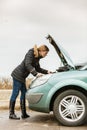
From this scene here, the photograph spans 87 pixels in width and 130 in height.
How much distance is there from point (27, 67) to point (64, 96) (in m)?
1.30

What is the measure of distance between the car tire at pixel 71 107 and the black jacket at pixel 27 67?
1201 mm

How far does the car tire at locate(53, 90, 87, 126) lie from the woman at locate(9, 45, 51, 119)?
895mm

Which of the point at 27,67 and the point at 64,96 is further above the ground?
the point at 27,67

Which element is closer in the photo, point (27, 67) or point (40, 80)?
point (40, 80)

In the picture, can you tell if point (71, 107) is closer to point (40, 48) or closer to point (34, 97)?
point (34, 97)

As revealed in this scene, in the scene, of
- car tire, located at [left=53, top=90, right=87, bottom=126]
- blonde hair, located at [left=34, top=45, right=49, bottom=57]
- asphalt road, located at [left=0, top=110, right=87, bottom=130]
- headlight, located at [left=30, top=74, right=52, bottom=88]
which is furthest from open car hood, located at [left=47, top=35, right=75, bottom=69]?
asphalt road, located at [left=0, top=110, right=87, bottom=130]

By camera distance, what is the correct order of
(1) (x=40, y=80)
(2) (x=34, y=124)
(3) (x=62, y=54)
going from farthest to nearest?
(3) (x=62, y=54) → (1) (x=40, y=80) → (2) (x=34, y=124)

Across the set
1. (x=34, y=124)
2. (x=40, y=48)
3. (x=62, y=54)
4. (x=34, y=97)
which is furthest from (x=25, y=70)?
(x=34, y=124)

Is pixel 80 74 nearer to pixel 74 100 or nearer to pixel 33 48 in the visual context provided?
pixel 74 100

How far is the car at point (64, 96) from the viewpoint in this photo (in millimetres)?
8586

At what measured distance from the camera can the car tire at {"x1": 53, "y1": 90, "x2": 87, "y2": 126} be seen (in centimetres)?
857

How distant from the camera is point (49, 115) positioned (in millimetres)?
10727

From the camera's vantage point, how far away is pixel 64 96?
8.66 meters

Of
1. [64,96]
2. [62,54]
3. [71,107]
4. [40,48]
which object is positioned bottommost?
[71,107]
